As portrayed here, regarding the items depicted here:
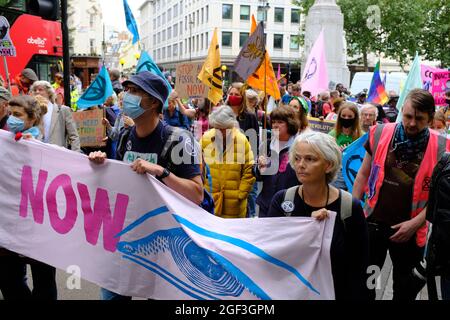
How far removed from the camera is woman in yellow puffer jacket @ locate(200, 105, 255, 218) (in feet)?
Result: 15.8

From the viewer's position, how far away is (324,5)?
20375 millimetres

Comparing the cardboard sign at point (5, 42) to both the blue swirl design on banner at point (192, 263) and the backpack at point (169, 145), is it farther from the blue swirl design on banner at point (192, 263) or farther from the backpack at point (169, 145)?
the blue swirl design on banner at point (192, 263)

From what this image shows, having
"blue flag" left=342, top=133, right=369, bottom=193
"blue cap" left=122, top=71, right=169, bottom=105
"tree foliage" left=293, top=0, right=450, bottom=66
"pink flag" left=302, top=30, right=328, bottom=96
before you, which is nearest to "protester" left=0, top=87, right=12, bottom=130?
"blue cap" left=122, top=71, right=169, bottom=105

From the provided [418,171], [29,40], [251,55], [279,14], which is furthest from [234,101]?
[279,14]

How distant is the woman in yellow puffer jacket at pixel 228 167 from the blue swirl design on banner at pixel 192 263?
1726mm

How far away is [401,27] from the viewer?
127 ft

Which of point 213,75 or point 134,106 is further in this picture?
point 213,75

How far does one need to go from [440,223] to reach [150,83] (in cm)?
181

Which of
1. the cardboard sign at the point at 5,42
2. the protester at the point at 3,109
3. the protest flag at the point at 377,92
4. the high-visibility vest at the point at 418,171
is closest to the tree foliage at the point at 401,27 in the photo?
the protest flag at the point at 377,92

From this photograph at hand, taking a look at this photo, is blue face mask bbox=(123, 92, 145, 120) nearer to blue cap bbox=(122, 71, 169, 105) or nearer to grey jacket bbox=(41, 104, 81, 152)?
blue cap bbox=(122, 71, 169, 105)

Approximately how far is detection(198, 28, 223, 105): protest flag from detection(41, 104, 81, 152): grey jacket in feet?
7.85

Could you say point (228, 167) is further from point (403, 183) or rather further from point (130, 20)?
point (130, 20)

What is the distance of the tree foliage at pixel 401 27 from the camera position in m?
38.2
